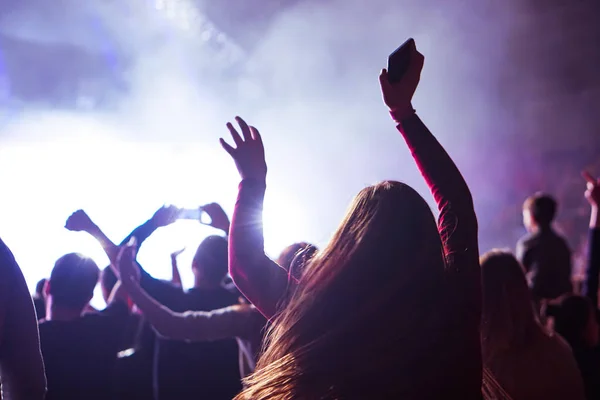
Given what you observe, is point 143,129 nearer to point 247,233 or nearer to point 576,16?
point 247,233

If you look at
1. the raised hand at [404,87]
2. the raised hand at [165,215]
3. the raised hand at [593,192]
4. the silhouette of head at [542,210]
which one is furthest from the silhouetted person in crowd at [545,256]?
the raised hand at [404,87]

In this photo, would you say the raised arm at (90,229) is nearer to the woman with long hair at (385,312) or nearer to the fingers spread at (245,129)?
the fingers spread at (245,129)

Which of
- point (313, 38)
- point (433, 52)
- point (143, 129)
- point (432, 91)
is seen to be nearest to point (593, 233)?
point (143, 129)

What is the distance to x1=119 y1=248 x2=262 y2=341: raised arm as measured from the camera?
157 centimetres

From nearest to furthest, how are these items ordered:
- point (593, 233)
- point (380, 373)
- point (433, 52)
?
1. point (380, 373)
2. point (593, 233)
3. point (433, 52)

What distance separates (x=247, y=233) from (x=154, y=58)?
2.69 m

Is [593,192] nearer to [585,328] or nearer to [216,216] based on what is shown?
[585,328]

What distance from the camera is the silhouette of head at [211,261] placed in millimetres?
2002

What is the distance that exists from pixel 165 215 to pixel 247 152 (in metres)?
0.85

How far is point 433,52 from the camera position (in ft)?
18.5

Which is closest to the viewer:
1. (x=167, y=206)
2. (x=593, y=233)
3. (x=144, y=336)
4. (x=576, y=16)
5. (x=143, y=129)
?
(x=167, y=206)

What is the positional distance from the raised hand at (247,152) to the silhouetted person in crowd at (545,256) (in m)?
2.16

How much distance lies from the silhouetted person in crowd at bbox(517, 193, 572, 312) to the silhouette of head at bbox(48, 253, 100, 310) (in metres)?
2.13

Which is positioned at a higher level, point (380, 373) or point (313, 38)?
point (313, 38)
